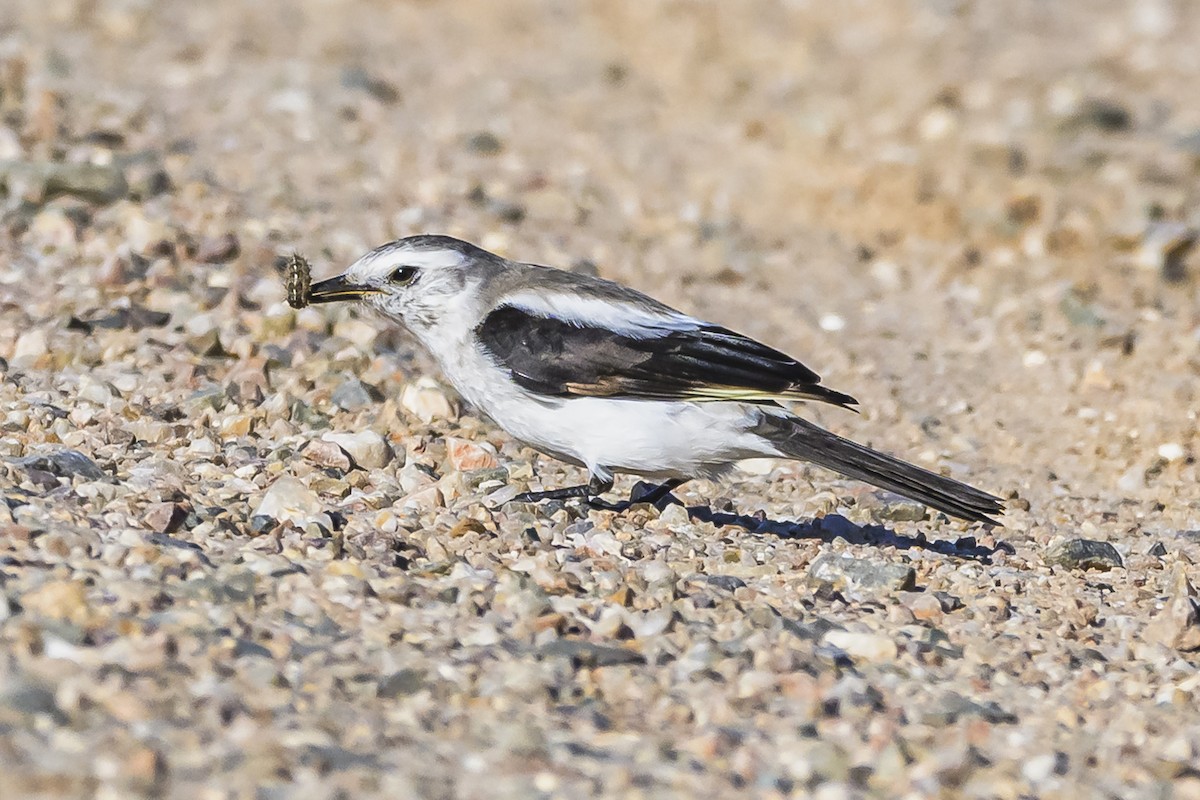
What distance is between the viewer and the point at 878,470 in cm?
580

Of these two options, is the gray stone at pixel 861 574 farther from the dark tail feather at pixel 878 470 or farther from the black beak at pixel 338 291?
the black beak at pixel 338 291

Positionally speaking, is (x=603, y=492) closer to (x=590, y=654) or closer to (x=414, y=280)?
(x=414, y=280)

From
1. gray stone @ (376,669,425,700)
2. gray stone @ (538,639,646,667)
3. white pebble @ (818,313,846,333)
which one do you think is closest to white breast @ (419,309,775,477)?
gray stone @ (538,639,646,667)

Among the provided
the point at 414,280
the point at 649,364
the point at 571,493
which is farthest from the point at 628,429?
the point at 414,280

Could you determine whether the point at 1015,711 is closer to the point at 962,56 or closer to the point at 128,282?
the point at 128,282

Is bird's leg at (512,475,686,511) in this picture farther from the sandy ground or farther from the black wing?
the black wing

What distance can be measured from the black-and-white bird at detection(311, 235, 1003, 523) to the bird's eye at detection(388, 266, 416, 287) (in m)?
0.33

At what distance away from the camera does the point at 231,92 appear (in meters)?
10.5

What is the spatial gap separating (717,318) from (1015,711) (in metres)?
4.12

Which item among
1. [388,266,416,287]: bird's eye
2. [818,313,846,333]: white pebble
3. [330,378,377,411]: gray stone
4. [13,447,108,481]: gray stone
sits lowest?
[13,447,108,481]: gray stone

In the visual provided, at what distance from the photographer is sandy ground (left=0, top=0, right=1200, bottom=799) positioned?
14.2 ft

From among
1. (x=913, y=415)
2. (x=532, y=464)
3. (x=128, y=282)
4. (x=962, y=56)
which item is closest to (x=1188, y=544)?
(x=913, y=415)

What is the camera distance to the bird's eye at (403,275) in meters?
6.43

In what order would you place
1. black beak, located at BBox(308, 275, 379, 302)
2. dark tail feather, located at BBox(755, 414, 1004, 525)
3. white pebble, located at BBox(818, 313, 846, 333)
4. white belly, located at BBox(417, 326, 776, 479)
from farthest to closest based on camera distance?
white pebble, located at BBox(818, 313, 846, 333), black beak, located at BBox(308, 275, 379, 302), white belly, located at BBox(417, 326, 776, 479), dark tail feather, located at BBox(755, 414, 1004, 525)
